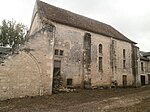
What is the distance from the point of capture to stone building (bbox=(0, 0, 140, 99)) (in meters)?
13.1

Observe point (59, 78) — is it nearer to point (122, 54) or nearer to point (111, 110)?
point (111, 110)

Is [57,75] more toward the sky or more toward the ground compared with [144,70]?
more toward the ground

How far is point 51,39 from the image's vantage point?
15.2 meters

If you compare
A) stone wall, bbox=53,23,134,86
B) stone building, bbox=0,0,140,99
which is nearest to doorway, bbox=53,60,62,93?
stone building, bbox=0,0,140,99

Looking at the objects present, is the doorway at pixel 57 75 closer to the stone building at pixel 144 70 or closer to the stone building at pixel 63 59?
the stone building at pixel 63 59

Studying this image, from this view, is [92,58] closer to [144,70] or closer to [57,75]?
[57,75]

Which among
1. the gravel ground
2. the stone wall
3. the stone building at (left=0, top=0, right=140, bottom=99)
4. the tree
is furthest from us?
the tree

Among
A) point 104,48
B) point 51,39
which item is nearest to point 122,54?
point 104,48

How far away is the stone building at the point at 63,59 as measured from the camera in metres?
13.1

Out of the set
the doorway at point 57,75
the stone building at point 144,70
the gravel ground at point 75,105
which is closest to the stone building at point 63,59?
the doorway at point 57,75

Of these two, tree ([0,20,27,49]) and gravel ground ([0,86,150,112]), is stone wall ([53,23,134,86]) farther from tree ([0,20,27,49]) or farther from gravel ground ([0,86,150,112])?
tree ([0,20,27,49])

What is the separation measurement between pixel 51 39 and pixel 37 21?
5.94 m

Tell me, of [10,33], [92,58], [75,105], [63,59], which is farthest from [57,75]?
[10,33]

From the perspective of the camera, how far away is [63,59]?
18344mm
